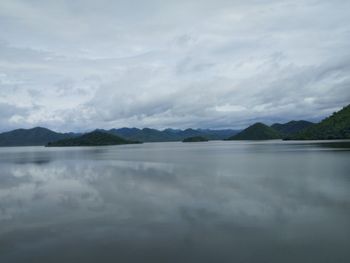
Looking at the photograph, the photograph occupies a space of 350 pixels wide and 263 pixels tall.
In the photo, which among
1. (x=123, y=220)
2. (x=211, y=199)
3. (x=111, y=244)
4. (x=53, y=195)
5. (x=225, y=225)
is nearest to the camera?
(x=111, y=244)

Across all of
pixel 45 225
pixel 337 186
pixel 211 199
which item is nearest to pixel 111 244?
pixel 45 225

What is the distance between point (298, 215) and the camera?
2138cm

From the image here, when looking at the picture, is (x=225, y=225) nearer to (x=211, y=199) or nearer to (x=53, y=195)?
(x=211, y=199)

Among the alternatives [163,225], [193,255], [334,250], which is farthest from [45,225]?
[334,250]

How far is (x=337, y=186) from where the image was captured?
32.0 m

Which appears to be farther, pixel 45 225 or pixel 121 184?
pixel 121 184

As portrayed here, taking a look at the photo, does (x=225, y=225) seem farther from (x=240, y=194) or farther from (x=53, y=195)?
(x=53, y=195)

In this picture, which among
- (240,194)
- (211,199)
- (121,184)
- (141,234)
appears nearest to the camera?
(141,234)

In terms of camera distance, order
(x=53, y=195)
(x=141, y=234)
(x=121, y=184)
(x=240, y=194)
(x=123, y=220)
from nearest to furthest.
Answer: (x=141, y=234) < (x=123, y=220) < (x=240, y=194) < (x=53, y=195) < (x=121, y=184)

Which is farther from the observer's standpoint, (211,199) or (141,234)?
(211,199)

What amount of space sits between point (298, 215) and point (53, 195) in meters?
24.1

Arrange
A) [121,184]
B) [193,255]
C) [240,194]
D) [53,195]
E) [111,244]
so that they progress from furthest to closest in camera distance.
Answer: [121,184] < [53,195] < [240,194] < [111,244] < [193,255]

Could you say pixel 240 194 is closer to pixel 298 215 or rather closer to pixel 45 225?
pixel 298 215

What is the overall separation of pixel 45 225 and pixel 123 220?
17.4 feet
